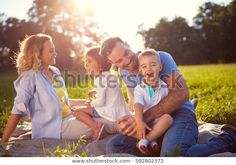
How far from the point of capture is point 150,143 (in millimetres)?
2176

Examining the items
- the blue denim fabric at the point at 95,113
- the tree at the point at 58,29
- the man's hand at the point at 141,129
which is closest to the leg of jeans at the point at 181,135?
the man's hand at the point at 141,129

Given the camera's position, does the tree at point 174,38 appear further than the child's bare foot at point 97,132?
Yes

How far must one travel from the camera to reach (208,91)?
349cm

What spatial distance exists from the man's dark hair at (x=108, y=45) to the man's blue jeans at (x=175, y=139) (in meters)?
0.49

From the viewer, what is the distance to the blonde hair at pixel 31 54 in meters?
2.61

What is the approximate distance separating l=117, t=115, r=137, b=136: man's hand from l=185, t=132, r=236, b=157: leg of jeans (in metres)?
0.31

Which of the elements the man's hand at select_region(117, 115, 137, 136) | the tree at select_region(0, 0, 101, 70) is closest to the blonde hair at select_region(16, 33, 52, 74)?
the tree at select_region(0, 0, 101, 70)

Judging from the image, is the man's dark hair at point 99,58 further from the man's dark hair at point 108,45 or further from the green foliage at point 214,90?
the green foliage at point 214,90

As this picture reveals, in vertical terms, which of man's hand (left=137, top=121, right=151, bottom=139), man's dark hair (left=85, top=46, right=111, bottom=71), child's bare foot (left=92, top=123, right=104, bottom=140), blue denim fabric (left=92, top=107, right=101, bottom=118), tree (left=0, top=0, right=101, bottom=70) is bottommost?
child's bare foot (left=92, top=123, right=104, bottom=140)

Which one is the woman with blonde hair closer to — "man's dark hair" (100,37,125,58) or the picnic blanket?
the picnic blanket

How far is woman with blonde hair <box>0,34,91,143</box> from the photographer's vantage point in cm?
259

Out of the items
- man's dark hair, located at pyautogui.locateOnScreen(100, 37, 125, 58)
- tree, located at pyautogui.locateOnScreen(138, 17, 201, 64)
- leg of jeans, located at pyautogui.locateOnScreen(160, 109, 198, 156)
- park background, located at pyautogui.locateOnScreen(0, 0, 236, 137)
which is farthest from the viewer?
tree, located at pyautogui.locateOnScreen(138, 17, 201, 64)

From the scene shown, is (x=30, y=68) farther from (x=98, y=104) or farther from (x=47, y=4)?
(x=47, y=4)

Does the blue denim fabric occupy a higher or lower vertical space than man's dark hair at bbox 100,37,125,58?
lower
